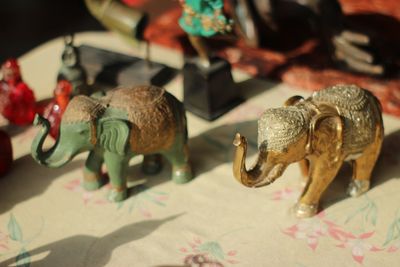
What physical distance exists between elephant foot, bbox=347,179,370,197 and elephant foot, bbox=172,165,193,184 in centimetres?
30

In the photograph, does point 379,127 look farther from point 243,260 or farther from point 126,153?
point 126,153

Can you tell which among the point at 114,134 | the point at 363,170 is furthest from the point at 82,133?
the point at 363,170

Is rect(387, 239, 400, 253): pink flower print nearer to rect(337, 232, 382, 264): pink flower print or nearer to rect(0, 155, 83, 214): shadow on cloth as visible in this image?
rect(337, 232, 382, 264): pink flower print

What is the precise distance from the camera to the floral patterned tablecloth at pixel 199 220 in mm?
920

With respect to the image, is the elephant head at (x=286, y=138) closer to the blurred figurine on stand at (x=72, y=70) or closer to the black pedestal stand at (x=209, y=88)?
the black pedestal stand at (x=209, y=88)

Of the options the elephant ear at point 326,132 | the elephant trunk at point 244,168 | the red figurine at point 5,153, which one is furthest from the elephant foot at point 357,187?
the red figurine at point 5,153

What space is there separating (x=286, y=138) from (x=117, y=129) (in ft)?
0.96

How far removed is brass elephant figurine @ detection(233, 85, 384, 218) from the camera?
851 mm

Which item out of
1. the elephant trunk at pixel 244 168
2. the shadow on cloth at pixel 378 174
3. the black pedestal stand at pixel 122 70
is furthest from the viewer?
the black pedestal stand at pixel 122 70

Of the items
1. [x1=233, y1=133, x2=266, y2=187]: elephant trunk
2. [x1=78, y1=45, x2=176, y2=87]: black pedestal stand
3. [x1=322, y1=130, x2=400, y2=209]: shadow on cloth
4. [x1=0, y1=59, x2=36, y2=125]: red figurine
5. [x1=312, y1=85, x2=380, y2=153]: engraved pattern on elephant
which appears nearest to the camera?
[x1=233, y1=133, x2=266, y2=187]: elephant trunk

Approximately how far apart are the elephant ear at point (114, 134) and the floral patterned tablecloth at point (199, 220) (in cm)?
13

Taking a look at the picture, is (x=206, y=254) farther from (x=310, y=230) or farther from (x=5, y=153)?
(x=5, y=153)

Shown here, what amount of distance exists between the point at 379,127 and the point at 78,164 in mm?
599

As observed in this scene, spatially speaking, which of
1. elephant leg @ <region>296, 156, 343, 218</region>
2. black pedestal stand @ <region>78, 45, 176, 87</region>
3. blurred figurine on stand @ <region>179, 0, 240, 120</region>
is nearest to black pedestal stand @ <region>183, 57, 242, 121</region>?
blurred figurine on stand @ <region>179, 0, 240, 120</region>
